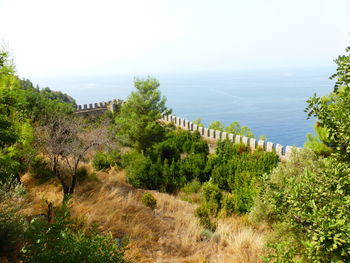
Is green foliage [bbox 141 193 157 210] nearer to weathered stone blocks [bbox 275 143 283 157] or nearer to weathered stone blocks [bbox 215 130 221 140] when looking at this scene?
weathered stone blocks [bbox 275 143 283 157]

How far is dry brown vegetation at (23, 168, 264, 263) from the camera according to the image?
22.1ft

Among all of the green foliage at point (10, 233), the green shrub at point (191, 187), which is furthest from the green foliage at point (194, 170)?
the green foliage at point (10, 233)

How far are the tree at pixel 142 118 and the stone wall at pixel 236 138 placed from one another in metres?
3.54

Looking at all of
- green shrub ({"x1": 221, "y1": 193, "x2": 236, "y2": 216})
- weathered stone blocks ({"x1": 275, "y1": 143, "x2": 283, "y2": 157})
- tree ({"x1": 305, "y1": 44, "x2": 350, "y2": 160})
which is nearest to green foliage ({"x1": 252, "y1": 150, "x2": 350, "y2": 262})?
tree ({"x1": 305, "y1": 44, "x2": 350, "y2": 160})

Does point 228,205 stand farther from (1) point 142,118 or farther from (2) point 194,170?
(1) point 142,118

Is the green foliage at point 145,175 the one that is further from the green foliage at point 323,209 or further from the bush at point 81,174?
the green foliage at point 323,209

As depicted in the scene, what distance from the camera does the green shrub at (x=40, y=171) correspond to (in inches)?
482

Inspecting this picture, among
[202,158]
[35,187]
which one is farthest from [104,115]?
[35,187]

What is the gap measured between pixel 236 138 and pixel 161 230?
12.4 metres

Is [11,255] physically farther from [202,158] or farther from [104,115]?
[104,115]

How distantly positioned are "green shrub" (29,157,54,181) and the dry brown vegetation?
4.17ft

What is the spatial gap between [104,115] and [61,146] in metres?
20.4

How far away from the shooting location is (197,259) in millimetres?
6559

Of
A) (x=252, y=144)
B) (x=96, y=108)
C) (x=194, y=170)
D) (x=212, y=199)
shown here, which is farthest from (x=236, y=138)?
(x=96, y=108)
